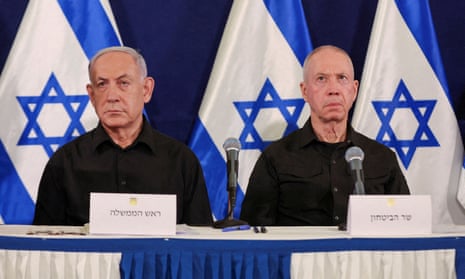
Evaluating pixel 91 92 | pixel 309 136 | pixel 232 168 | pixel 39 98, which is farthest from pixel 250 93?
pixel 232 168

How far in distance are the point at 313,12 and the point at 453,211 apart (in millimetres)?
1384

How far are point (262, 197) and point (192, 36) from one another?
47.0 inches

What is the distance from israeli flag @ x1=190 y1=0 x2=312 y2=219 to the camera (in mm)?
4199

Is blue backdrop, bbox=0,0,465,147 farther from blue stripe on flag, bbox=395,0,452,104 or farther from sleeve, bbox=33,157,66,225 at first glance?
sleeve, bbox=33,157,66,225

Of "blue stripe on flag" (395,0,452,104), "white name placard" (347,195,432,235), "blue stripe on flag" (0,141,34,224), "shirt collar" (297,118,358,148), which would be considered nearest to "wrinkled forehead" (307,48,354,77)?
"shirt collar" (297,118,358,148)

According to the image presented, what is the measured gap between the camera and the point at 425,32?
4277mm

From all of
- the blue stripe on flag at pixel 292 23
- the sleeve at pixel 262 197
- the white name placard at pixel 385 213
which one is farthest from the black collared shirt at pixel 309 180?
the white name placard at pixel 385 213

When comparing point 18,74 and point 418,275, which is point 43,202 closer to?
point 18,74

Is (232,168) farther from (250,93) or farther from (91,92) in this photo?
(250,93)

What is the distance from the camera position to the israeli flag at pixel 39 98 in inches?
162

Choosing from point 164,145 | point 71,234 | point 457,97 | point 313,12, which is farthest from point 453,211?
point 71,234

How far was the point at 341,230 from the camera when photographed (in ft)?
9.18

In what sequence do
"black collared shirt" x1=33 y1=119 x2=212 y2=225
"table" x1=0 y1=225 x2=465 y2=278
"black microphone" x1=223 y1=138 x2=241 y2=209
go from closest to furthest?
"table" x1=0 y1=225 x2=465 y2=278
"black microphone" x1=223 y1=138 x2=241 y2=209
"black collared shirt" x1=33 y1=119 x2=212 y2=225

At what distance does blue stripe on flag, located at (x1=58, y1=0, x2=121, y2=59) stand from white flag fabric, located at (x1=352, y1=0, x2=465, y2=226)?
4.63 feet
